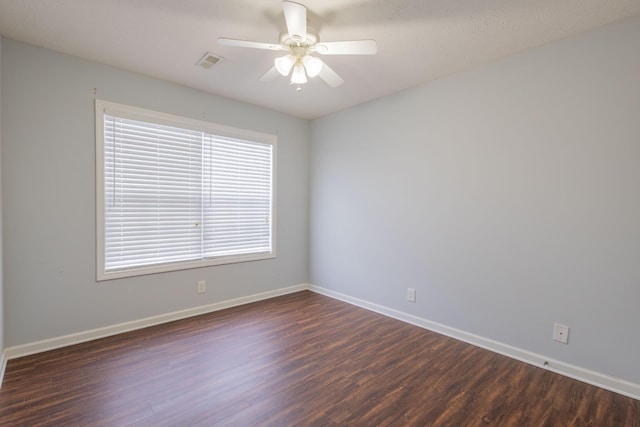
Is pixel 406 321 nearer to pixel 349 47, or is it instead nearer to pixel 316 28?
pixel 349 47

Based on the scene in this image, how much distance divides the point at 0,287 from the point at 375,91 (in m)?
3.65

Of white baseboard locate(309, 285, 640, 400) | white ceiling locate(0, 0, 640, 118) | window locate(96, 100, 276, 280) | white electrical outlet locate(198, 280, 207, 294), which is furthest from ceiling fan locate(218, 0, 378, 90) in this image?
white baseboard locate(309, 285, 640, 400)

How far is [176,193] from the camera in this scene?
3166mm

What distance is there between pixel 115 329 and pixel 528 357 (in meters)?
3.62

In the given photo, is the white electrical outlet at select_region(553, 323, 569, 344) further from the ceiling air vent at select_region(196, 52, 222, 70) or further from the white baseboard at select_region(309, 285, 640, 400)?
the ceiling air vent at select_region(196, 52, 222, 70)

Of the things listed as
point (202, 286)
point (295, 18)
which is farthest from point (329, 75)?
point (202, 286)

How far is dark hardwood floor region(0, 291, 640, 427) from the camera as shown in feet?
5.76

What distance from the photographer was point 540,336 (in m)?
2.36

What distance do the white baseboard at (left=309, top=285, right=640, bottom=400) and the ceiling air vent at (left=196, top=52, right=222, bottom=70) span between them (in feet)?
9.93

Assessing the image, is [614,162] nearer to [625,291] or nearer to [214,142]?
[625,291]

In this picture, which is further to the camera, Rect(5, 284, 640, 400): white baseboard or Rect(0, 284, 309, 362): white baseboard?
Rect(0, 284, 309, 362): white baseboard

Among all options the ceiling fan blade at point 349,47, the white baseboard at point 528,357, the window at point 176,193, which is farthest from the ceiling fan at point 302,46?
the white baseboard at point 528,357

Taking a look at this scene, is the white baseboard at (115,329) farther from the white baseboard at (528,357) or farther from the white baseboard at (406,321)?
the white baseboard at (528,357)

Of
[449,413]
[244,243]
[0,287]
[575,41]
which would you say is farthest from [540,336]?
[0,287]
